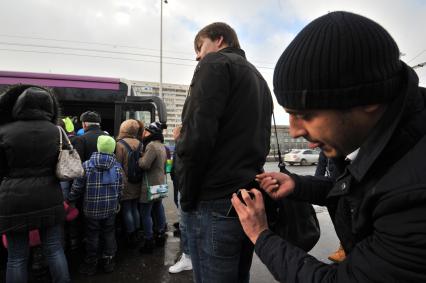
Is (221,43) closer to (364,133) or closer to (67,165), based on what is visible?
(364,133)

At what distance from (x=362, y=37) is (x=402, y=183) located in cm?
42

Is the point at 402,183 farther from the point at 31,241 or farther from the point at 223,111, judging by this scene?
the point at 31,241

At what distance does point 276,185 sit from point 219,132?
1.44 ft

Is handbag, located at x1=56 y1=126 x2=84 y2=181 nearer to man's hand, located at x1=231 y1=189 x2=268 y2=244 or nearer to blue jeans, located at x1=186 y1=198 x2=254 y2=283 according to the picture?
blue jeans, located at x1=186 y1=198 x2=254 y2=283

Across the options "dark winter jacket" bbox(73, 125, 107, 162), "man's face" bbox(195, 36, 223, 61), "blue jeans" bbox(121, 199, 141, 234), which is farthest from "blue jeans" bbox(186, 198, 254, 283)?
"dark winter jacket" bbox(73, 125, 107, 162)

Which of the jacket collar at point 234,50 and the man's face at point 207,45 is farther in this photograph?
the man's face at point 207,45

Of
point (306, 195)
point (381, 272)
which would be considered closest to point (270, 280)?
point (306, 195)

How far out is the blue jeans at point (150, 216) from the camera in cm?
415

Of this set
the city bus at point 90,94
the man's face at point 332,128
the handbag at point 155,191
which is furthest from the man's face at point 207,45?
the city bus at point 90,94

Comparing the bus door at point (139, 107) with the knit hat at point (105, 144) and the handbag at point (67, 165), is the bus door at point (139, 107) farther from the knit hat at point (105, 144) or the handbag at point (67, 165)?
the handbag at point (67, 165)

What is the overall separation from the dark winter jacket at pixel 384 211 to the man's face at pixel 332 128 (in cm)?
5

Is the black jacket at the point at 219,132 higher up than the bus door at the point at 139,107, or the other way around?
the bus door at the point at 139,107

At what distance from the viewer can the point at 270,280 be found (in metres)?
3.42

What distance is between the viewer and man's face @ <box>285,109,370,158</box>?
926 millimetres
